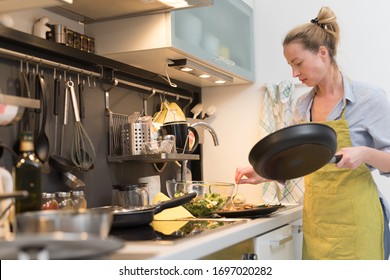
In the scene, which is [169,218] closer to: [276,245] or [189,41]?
[276,245]

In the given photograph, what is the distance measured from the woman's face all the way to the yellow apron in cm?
16

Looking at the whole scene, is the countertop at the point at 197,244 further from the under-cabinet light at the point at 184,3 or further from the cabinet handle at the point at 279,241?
the under-cabinet light at the point at 184,3

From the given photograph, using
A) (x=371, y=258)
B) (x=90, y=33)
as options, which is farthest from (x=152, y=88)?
(x=371, y=258)

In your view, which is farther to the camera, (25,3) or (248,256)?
(248,256)

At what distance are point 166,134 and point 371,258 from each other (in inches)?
35.9

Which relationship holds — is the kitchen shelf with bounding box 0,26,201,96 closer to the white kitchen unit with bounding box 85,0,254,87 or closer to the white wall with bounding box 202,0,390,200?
the white kitchen unit with bounding box 85,0,254,87

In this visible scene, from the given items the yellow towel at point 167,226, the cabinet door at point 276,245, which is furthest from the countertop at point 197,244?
the yellow towel at point 167,226

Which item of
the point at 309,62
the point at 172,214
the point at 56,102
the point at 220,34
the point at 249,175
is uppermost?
the point at 220,34

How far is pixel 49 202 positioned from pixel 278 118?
129cm

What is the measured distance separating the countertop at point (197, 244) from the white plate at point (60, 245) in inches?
6.7

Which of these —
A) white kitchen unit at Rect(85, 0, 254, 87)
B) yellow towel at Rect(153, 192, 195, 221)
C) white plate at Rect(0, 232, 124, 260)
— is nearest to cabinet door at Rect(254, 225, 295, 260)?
yellow towel at Rect(153, 192, 195, 221)

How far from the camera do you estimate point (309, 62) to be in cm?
180

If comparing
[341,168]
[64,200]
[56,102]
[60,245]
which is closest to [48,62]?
[56,102]
